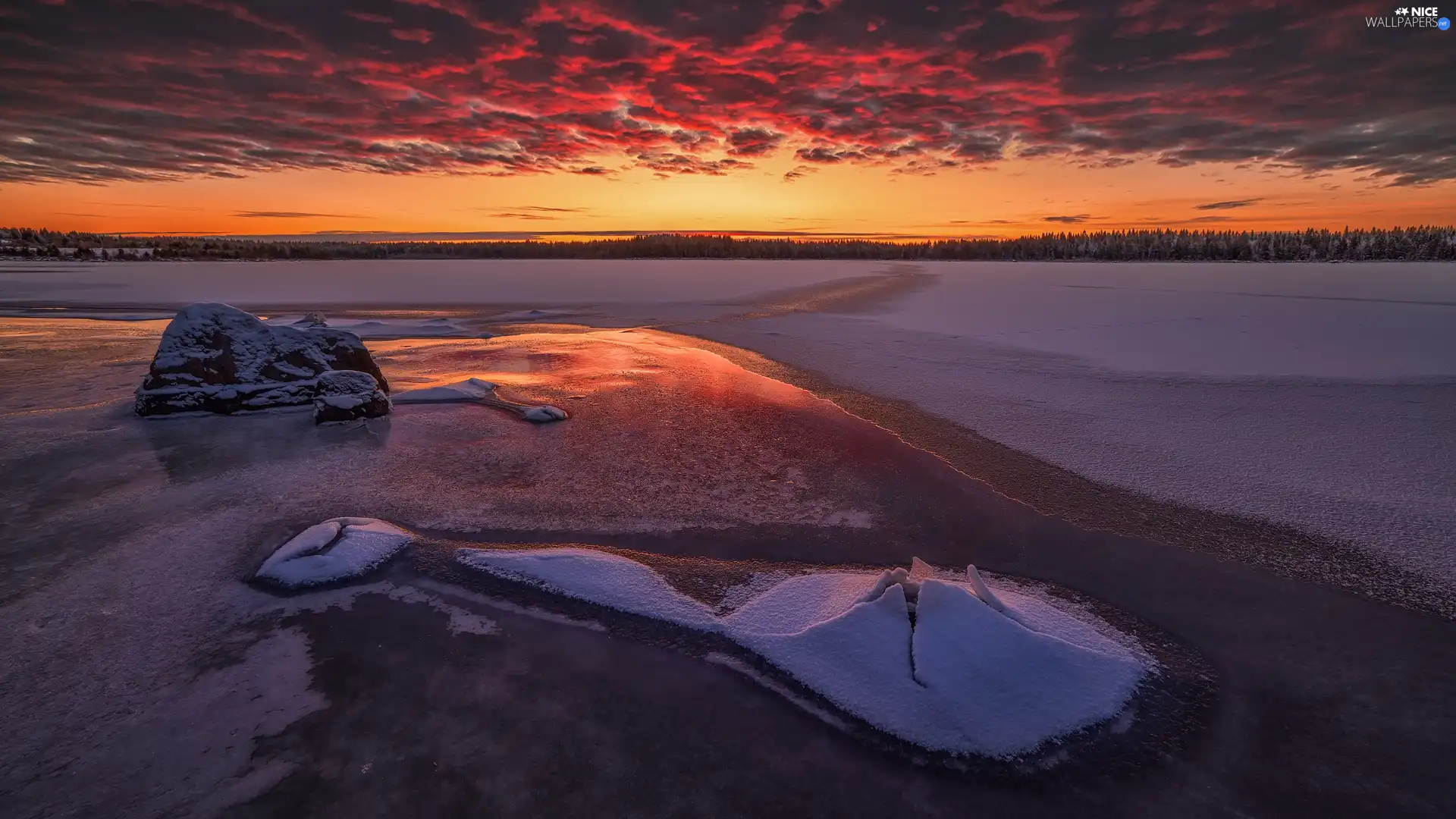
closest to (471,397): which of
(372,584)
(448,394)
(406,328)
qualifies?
(448,394)

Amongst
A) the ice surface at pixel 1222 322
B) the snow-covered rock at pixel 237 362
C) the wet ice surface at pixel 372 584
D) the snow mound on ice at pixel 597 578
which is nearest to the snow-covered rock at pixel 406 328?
the snow-covered rock at pixel 237 362

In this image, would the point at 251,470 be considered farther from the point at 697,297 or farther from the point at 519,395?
the point at 697,297

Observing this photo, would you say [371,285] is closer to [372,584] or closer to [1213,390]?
[372,584]

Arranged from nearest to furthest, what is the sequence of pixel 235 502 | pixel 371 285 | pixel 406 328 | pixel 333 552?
pixel 333 552 < pixel 235 502 < pixel 406 328 < pixel 371 285

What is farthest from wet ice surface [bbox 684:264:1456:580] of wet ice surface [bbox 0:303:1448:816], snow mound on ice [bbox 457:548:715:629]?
snow mound on ice [bbox 457:548:715:629]

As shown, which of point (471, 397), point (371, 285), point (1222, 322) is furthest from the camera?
point (371, 285)

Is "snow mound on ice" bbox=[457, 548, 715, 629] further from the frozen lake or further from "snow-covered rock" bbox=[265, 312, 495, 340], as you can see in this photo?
"snow-covered rock" bbox=[265, 312, 495, 340]

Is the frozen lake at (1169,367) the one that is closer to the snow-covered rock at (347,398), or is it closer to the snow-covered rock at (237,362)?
the snow-covered rock at (347,398)
